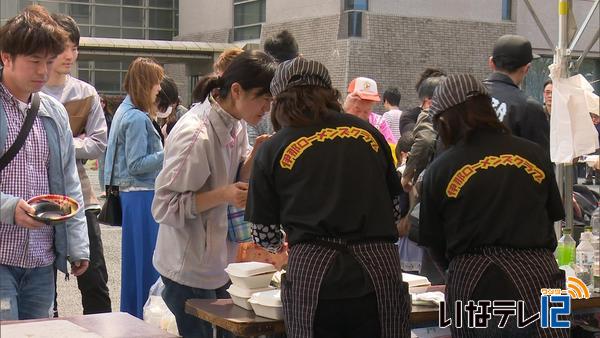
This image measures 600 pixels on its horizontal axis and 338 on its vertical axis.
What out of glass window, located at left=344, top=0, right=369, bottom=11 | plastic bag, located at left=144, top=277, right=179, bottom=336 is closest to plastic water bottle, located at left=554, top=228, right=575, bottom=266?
plastic bag, located at left=144, top=277, right=179, bottom=336

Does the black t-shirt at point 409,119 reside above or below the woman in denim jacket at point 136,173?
above

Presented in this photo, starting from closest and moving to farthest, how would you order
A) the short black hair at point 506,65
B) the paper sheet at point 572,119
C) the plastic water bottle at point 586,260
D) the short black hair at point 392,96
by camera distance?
the plastic water bottle at point 586,260 → the short black hair at point 506,65 → the paper sheet at point 572,119 → the short black hair at point 392,96

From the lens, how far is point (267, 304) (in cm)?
362

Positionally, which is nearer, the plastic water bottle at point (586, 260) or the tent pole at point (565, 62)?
the plastic water bottle at point (586, 260)

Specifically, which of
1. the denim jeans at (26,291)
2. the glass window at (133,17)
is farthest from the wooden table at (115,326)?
the glass window at (133,17)

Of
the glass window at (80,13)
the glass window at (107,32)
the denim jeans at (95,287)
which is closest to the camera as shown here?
the denim jeans at (95,287)

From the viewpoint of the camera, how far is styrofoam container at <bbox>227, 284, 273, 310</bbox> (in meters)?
3.82

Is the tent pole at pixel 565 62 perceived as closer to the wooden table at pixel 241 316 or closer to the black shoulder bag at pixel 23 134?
the wooden table at pixel 241 316

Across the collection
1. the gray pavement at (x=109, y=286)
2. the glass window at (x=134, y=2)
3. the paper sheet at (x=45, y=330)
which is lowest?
the gray pavement at (x=109, y=286)

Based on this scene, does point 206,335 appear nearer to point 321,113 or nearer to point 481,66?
point 321,113

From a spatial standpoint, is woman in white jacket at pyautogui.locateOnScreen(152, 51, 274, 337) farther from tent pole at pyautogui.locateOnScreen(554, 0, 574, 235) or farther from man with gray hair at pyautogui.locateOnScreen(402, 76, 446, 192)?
man with gray hair at pyautogui.locateOnScreen(402, 76, 446, 192)

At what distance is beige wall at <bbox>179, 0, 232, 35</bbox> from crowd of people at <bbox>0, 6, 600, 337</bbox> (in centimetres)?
2567

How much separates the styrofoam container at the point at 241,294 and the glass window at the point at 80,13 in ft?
102

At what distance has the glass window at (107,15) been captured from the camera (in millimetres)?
33406
